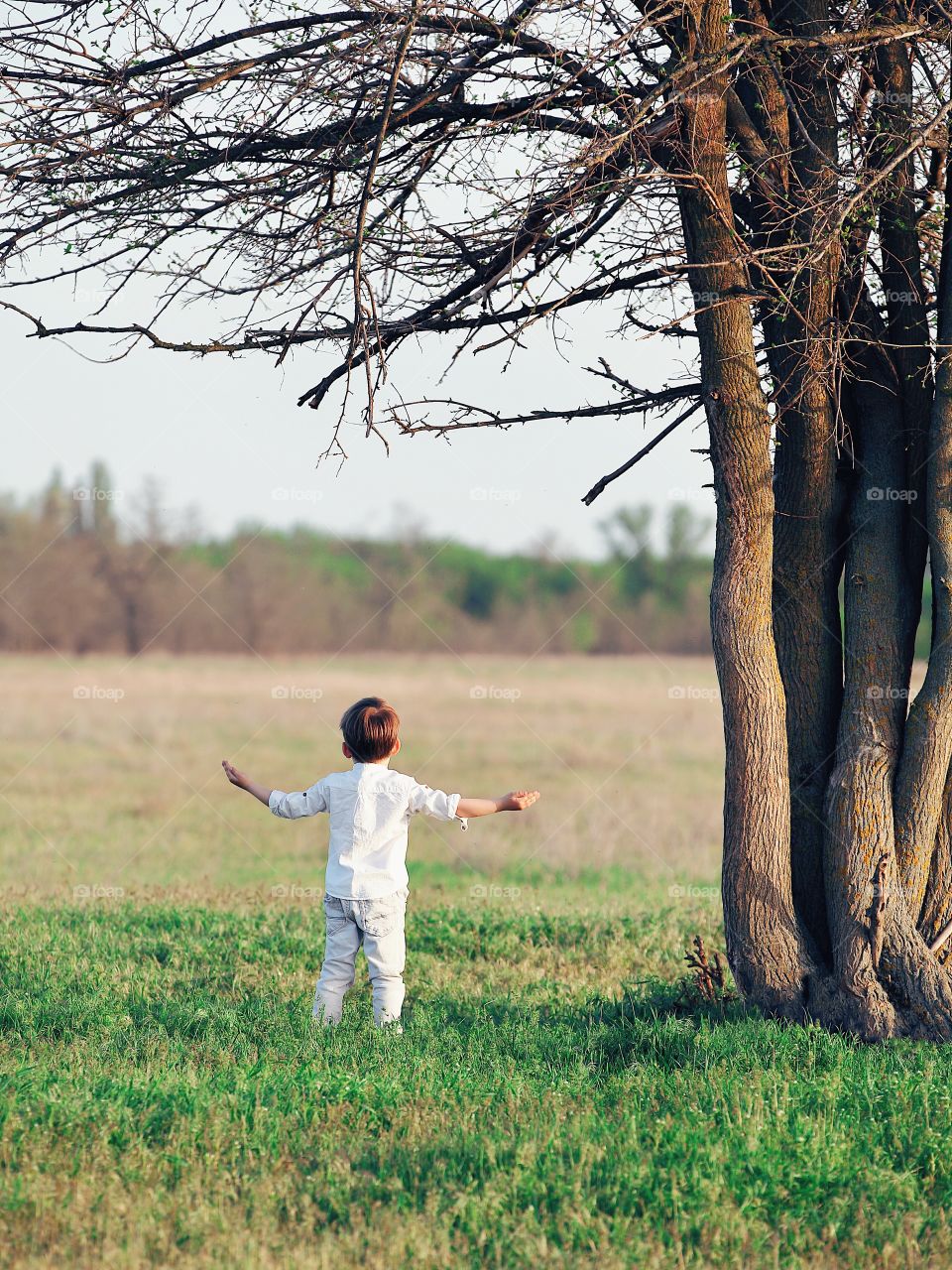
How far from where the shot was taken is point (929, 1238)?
355cm

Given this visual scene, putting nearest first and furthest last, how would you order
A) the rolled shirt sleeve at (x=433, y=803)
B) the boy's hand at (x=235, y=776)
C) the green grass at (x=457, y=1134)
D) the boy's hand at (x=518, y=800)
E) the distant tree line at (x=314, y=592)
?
the green grass at (x=457, y=1134)
the boy's hand at (x=518, y=800)
the rolled shirt sleeve at (x=433, y=803)
the boy's hand at (x=235, y=776)
the distant tree line at (x=314, y=592)

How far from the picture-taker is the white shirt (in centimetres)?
564

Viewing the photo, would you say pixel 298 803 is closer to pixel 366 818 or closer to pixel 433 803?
pixel 366 818

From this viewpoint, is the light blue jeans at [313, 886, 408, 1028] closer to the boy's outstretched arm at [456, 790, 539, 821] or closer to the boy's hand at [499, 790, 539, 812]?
the boy's outstretched arm at [456, 790, 539, 821]

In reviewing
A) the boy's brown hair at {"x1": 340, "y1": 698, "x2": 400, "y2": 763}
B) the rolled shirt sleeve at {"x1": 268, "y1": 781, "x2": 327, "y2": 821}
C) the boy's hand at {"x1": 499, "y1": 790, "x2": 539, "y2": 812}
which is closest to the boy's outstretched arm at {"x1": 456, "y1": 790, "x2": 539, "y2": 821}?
the boy's hand at {"x1": 499, "y1": 790, "x2": 539, "y2": 812}

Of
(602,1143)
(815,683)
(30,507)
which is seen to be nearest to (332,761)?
(815,683)

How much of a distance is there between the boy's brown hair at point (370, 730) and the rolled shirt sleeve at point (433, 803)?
253mm

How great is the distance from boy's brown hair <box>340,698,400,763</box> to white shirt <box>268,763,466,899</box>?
0.09 metres

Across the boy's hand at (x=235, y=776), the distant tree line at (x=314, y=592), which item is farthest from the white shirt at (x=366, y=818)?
the distant tree line at (x=314, y=592)

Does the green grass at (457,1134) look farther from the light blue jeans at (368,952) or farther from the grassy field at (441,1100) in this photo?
the light blue jeans at (368,952)

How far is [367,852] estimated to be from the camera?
567 cm

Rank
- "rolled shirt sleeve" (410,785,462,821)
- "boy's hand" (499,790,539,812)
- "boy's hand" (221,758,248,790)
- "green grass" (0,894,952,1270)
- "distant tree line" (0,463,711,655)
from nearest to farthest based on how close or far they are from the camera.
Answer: "green grass" (0,894,952,1270), "boy's hand" (499,790,539,812), "rolled shirt sleeve" (410,785,462,821), "boy's hand" (221,758,248,790), "distant tree line" (0,463,711,655)

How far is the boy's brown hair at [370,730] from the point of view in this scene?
5711mm

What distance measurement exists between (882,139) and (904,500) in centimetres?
185
